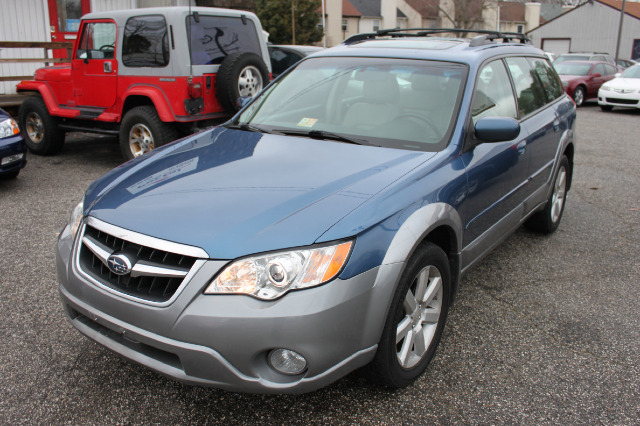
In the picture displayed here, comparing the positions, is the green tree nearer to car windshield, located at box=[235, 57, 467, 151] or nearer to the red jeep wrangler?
the red jeep wrangler

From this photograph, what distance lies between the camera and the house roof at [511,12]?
6872 cm

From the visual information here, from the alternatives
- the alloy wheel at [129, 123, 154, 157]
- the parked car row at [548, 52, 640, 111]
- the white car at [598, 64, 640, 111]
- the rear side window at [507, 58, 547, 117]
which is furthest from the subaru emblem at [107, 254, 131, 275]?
the white car at [598, 64, 640, 111]

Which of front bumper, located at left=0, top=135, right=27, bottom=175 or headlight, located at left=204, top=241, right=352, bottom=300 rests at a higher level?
headlight, located at left=204, top=241, right=352, bottom=300

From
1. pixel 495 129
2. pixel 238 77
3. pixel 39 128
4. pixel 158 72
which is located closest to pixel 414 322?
pixel 495 129

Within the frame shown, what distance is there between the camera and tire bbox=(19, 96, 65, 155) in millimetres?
7941

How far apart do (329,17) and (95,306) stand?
50146 millimetres

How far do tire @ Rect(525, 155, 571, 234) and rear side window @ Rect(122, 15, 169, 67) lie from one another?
14.8 ft

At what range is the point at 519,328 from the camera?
11.1 ft

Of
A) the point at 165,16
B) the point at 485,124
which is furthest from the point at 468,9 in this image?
the point at 485,124

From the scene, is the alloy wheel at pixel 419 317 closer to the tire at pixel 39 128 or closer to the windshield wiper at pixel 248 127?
the windshield wiper at pixel 248 127

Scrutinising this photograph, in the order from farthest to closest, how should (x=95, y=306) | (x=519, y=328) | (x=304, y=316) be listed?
(x=519, y=328) < (x=95, y=306) < (x=304, y=316)

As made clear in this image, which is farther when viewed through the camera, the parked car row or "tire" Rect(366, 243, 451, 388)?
the parked car row

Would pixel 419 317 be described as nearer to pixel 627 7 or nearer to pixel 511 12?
pixel 627 7

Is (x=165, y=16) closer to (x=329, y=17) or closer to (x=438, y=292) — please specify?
(x=438, y=292)
